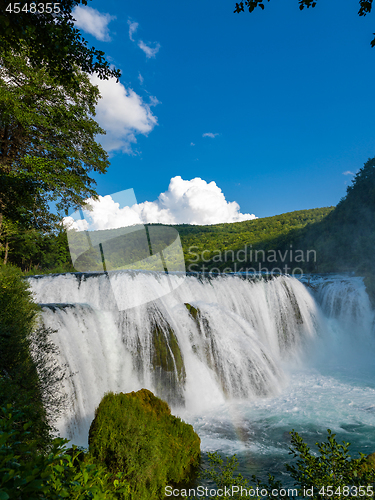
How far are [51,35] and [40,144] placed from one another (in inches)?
307

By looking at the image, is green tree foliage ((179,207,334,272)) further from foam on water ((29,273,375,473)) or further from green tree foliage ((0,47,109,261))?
green tree foliage ((0,47,109,261))

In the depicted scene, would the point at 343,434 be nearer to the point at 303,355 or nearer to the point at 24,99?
the point at 303,355

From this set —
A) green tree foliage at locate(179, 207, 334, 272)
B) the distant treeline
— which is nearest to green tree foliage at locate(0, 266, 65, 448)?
the distant treeline

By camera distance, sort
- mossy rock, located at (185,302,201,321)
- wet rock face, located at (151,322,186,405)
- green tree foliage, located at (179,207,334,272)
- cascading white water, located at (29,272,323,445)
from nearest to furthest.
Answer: cascading white water, located at (29,272,323,445) < wet rock face, located at (151,322,186,405) < mossy rock, located at (185,302,201,321) < green tree foliage, located at (179,207,334,272)

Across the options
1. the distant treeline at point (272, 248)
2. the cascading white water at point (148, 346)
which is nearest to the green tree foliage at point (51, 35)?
the cascading white water at point (148, 346)

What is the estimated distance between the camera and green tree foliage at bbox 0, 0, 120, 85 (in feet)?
11.7

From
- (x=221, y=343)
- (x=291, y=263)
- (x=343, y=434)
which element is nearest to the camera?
(x=343, y=434)

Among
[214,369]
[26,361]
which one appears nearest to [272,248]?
[214,369]

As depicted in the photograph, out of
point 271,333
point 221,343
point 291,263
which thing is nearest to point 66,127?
point 221,343

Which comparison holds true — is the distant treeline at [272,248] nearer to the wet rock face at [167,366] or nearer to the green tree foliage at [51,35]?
the wet rock face at [167,366]

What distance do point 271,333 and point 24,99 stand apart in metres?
14.7

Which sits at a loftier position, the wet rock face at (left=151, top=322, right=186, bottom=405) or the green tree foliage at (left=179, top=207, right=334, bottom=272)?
the green tree foliage at (left=179, top=207, right=334, bottom=272)

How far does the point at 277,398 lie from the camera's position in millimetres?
8445

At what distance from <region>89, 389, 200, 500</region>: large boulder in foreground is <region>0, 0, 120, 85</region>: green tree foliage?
215 inches
